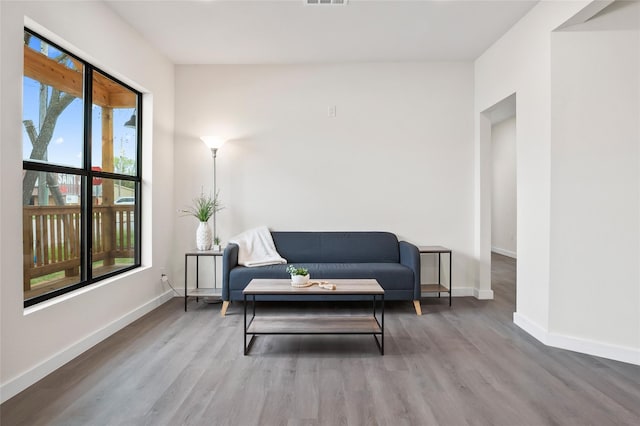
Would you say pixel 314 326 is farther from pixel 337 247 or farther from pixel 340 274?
pixel 337 247

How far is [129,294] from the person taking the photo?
10.8ft

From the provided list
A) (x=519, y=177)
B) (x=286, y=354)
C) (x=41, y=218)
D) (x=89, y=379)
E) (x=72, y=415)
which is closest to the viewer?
(x=72, y=415)

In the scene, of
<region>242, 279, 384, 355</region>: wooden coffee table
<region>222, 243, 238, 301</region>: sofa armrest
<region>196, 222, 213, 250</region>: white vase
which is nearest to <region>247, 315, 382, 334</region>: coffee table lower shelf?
<region>242, 279, 384, 355</region>: wooden coffee table

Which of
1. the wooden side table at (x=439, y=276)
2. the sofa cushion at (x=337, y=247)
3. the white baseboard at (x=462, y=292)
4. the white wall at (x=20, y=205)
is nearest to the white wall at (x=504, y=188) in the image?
the white baseboard at (x=462, y=292)

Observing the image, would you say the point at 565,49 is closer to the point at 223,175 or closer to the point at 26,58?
the point at 223,175

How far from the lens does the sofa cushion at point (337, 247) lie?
4.03m

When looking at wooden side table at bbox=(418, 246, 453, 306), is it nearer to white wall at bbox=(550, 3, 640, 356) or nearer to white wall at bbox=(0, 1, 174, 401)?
white wall at bbox=(550, 3, 640, 356)

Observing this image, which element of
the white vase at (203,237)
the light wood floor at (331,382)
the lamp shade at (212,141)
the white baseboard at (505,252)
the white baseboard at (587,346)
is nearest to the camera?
the light wood floor at (331,382)

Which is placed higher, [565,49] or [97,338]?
[565,49]

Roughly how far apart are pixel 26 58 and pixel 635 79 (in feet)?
13.9

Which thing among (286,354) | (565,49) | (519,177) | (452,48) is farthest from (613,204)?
(286,354)

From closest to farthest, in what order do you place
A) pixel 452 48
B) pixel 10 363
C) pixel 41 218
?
pixel 10 363
pixel 41 218
pixel 452 48

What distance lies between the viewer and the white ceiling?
2992 mm

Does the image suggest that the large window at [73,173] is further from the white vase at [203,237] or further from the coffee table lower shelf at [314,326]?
the coffee table lower shelf at [314,326]
